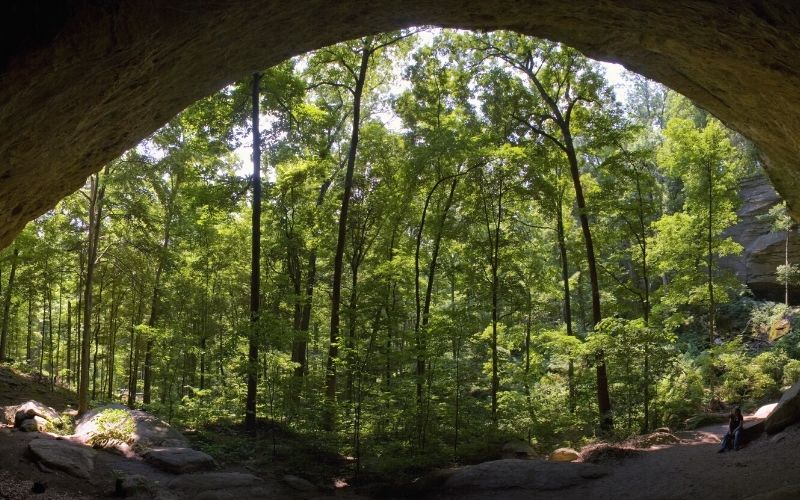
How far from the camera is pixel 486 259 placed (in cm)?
1752

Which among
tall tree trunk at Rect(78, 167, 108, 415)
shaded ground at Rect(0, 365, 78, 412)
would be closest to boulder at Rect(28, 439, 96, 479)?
tall tree trunk at Rect(78, 167, 108, 415)

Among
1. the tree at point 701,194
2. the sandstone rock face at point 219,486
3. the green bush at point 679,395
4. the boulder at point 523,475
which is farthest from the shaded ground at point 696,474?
the tree at point 701,194

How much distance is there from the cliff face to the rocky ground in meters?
19.4

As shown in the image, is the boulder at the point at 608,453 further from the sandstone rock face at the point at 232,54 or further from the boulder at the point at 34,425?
the boulder at the point at 34,425

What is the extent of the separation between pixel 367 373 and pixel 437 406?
2573 millimetres

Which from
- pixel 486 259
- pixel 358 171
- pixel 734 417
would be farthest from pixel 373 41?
pixel 734 417

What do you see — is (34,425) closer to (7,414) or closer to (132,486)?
(7,414)

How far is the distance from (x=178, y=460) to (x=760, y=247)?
3206 cm

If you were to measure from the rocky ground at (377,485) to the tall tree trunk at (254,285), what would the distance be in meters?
2.19

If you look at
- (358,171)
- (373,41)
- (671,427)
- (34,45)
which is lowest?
(671,427)

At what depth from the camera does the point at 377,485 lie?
1076 cm

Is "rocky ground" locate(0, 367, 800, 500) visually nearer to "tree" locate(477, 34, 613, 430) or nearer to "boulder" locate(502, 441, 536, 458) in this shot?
"boulder" locate(502, 441, 536, 458)

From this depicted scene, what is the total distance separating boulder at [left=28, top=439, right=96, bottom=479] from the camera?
8.21 m

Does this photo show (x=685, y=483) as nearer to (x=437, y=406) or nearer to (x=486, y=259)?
(x=437, y=406)
